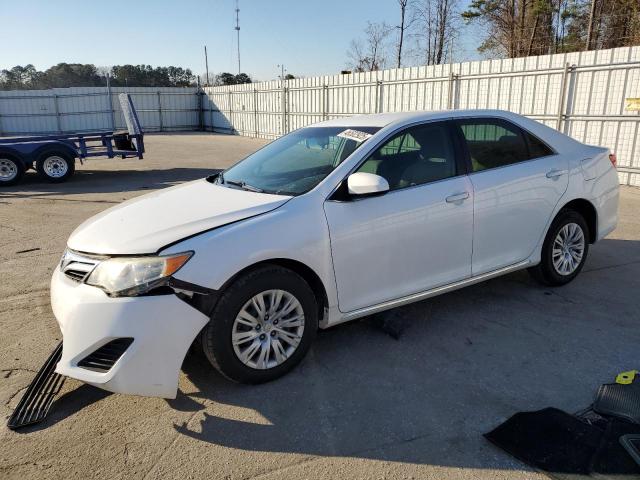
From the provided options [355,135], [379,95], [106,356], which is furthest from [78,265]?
[379,95]

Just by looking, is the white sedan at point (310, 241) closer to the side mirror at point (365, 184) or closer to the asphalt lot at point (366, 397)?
the side mirror at point (365, 184)

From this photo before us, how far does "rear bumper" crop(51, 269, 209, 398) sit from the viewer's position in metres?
2.80

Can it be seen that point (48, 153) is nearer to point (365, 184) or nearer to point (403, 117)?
point (403, 117)

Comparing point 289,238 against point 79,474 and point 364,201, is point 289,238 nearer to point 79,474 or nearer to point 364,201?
point 364,201

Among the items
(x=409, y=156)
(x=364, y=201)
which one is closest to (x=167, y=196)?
(x=364, y=201)

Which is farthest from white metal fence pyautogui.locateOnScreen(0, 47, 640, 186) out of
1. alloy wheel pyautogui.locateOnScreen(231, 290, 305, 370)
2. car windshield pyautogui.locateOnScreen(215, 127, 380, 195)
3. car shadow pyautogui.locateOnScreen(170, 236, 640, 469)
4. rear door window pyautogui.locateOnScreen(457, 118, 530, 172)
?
alloy wheel pyautogui.locateOnScreen(231, 290, 305, 370)

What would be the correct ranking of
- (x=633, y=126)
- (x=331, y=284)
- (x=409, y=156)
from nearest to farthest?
(x=331, y=284) < (x=409, y=156) < (x=633, y=126)

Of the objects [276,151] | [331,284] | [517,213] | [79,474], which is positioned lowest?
[79,474]

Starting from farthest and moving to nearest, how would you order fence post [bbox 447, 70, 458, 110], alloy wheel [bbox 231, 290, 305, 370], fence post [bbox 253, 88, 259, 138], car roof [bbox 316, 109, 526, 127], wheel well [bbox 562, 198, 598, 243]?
fence post [bbox 253, 88, 259, 138] → fence post [bbox 447, 70, 458, 110] → wheel well [bbox 562, 198, 598, 243] → car roof [bbox 316, 109, 526, 127] → alloy wheel [bbox 231, 290, 305, 370]

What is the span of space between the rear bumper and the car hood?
1.07 feet

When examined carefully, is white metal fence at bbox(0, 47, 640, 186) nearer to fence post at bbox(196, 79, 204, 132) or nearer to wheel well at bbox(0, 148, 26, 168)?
fence post at bbox(196, 79, 204, 132)

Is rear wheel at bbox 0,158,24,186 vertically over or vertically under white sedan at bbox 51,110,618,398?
under

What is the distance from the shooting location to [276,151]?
4461 mm

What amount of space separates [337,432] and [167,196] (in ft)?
7.23
